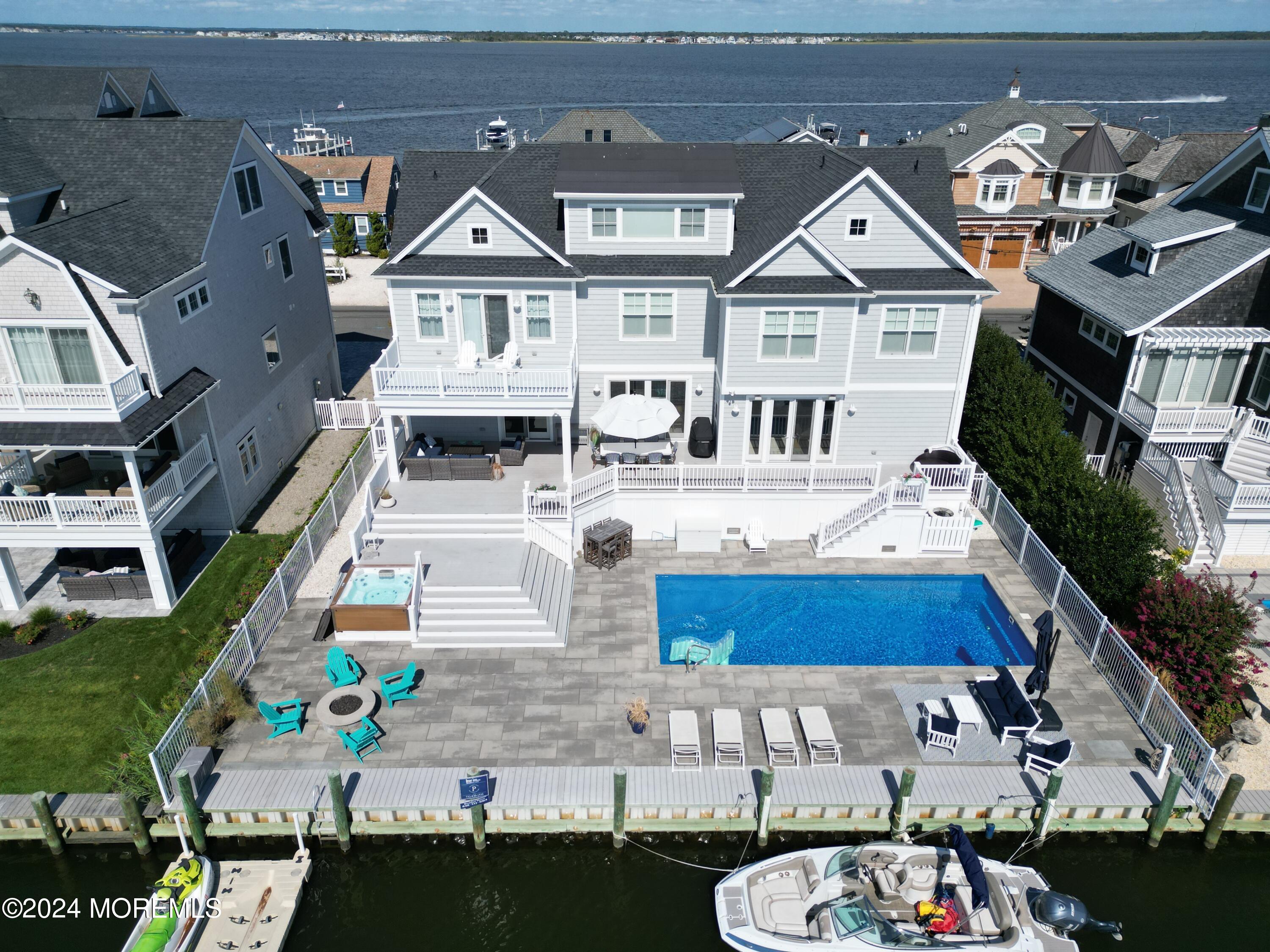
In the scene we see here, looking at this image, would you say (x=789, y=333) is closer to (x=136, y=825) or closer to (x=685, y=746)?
(x=685, y=746)

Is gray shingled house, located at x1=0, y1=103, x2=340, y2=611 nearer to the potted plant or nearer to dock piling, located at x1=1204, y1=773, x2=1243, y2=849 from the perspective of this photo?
the potted plant

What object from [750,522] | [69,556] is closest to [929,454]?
[750,522]

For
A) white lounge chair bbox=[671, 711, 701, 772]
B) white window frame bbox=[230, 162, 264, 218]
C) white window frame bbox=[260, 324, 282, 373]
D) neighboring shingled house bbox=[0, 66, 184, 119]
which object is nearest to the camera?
white lounge chair bbox=[671, 711, 701, 772]

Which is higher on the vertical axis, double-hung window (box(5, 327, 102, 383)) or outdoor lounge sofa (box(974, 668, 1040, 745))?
double-hung window (box(5, 327, 102, 383))

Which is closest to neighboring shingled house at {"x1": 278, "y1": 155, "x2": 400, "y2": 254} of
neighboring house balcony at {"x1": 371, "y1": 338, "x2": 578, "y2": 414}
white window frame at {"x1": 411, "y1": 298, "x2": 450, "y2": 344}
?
white window frame at {"x1": 411, "y1": 298, "x2": 450, "y2": 344}

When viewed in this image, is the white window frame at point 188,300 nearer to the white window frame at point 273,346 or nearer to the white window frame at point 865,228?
the white window frame at point 273,346
